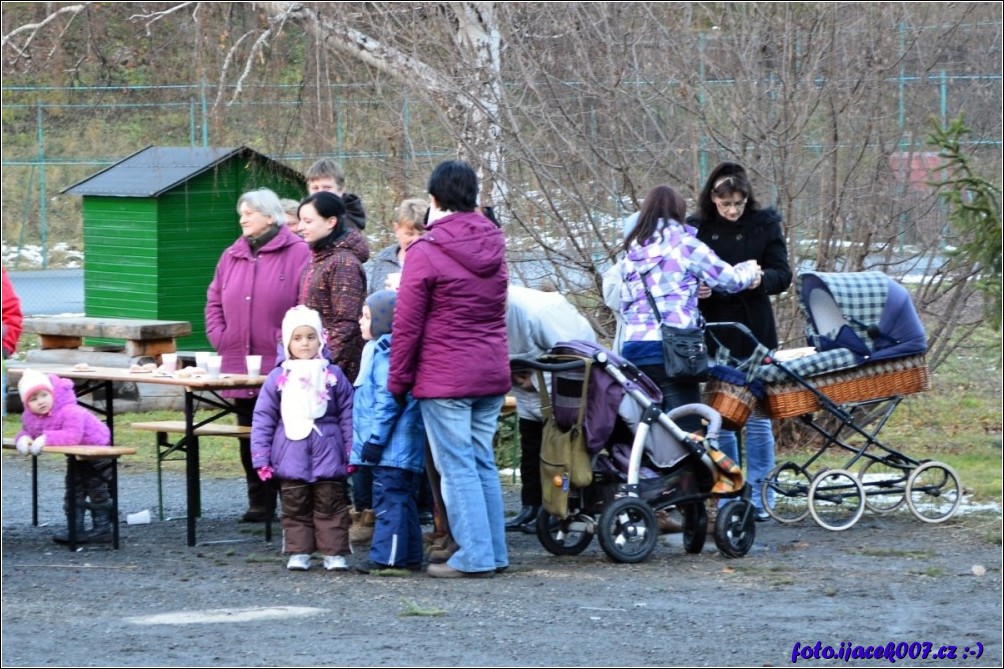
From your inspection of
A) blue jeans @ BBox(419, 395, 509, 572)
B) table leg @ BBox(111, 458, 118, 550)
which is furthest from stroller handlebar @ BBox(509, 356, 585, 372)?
table leg @ BBox(111, 458, 118, 550)

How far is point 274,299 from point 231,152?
425 cm

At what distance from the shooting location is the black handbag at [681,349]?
7645 millimetres

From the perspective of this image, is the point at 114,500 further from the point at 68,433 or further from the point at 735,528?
the point at 735,528

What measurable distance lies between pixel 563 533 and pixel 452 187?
6.18 ft

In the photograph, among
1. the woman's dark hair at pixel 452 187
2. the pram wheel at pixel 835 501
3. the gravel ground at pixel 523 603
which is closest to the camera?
the gravel ground at pixel 523 603

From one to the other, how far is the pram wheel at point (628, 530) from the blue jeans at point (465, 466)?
1.82ft

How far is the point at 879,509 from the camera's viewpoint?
872 centimetres

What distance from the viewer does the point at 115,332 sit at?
8.76 m

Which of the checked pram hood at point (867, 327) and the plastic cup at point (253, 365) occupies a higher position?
the checked pram hood at point (867, 327)

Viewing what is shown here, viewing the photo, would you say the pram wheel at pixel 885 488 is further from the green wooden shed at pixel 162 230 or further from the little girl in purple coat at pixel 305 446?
the green wooden shed at pixel 162 230

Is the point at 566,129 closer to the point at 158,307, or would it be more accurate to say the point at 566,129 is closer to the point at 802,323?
the point at 802,323

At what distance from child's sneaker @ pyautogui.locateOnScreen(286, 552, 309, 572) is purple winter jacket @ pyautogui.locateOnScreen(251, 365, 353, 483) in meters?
0.36

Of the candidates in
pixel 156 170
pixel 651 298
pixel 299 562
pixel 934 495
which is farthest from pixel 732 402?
pixel 156 170

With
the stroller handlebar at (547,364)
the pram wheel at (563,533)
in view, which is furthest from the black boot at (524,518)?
the stroller handlebar at (547,364)
